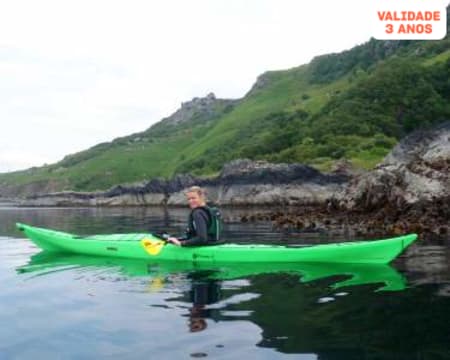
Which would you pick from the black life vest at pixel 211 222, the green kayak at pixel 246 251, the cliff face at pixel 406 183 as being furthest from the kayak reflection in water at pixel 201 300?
the cliff face at pixel 406 183

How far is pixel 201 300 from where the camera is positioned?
1121 centimetres

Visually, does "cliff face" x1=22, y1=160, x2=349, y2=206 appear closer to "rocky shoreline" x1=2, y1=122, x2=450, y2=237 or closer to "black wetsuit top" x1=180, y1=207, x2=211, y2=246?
"rocky shoreline" x1=2, y1=122, x2=450, y2=237

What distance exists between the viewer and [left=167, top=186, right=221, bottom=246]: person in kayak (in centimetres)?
1574

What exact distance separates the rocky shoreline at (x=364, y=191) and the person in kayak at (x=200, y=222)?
9.91 metres

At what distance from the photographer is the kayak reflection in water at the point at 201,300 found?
929cm

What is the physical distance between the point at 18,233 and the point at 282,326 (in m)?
26.3

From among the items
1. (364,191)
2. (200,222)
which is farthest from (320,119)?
(200,222)

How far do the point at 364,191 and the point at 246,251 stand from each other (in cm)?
1879

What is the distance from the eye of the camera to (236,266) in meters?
15.7

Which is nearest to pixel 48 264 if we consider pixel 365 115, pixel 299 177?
pixel 299 177

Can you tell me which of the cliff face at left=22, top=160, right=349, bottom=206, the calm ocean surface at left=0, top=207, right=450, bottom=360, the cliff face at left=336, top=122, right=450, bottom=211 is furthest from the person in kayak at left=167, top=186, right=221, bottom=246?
the cliff face at left=22, top=160, right=349, bottom=206

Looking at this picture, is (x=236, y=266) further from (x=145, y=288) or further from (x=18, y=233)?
(x=18, y=233)

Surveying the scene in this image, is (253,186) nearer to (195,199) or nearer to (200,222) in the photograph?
(200,222)

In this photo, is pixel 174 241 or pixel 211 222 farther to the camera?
pixel 174 241
